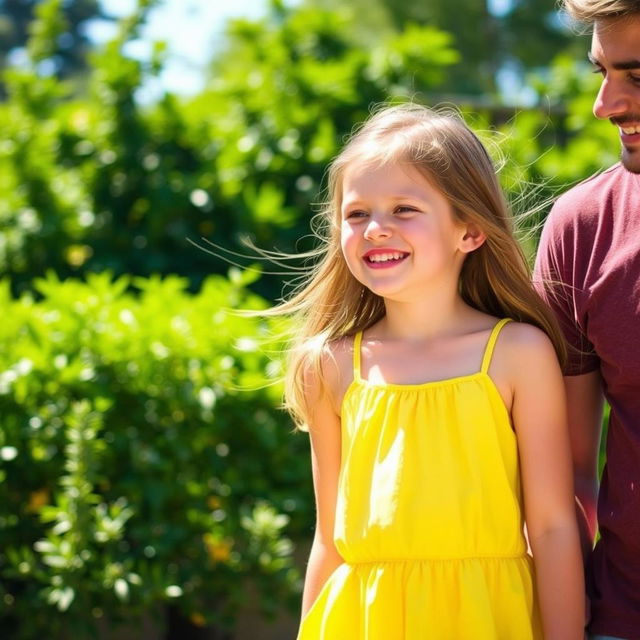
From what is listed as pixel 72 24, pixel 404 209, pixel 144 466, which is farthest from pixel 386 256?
pixel 72 24

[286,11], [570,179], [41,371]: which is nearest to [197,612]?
[41,371]

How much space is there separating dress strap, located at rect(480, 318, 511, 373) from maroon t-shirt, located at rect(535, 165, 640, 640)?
14 centimetres

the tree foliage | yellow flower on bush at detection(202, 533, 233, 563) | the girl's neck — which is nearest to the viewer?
the girl's neck

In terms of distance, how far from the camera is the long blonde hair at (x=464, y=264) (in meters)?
2.48

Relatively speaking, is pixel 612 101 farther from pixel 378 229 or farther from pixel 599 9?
pixel 378 229

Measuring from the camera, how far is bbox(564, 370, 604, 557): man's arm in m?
2.46

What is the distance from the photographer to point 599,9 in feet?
7.59

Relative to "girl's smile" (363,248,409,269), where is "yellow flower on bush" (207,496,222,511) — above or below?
below

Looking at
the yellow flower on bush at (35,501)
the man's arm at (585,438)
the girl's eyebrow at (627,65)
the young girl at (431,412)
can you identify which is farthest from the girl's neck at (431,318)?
the yellow flower on bush at (35,501)

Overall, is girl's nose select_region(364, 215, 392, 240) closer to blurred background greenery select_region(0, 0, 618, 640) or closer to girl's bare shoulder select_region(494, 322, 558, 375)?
girl's bare shoulder select_region(494, 322, 558, 375)

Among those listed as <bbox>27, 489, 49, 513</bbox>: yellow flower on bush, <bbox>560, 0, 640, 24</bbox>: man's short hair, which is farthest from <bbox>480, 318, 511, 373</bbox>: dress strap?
<bbox>27, 489, 49, 513</bbox>: yellow flower on bush

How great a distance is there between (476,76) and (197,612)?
1840cm

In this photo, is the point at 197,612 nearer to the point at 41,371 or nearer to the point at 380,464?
the point at 41,371

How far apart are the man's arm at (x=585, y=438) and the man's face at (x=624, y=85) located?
1.52 ft
